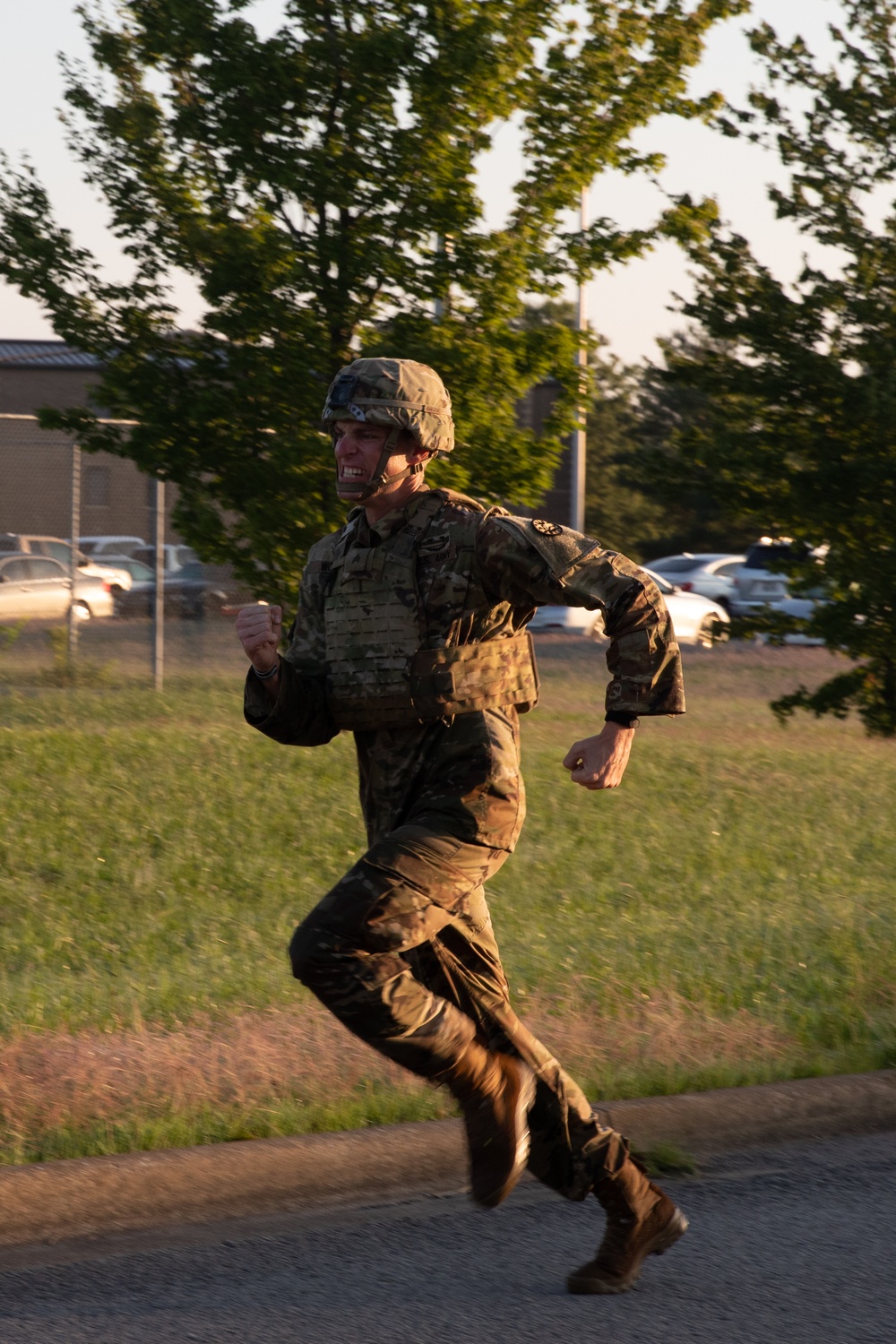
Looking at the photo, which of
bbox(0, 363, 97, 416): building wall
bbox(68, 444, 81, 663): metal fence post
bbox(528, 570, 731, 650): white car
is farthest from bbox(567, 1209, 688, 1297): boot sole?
bbox(0, 363, 97, 416): building wall

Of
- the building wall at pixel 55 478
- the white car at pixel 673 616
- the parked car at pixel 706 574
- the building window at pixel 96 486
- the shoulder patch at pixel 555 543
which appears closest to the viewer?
the shoulder patch at pixel 555 543

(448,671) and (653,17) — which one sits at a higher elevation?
(653,17)

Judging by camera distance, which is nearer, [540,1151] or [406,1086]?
[540,1151]

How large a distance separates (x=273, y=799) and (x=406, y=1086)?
5.25m

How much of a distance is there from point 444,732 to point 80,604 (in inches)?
578

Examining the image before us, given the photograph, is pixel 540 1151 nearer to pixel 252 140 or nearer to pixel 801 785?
pixel 252 140

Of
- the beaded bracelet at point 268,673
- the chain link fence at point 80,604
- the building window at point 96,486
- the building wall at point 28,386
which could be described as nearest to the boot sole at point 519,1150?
the beaded bracelet at point 268,673

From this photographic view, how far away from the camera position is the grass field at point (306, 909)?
5.20 meters

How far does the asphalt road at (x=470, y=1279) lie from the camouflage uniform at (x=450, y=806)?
35cm

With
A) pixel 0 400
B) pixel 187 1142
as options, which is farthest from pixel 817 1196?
pixel 0 400

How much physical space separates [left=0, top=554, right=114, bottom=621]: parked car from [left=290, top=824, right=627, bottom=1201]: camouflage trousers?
12519mm

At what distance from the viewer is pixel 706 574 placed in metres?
35.1

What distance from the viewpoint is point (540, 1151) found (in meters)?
3.79

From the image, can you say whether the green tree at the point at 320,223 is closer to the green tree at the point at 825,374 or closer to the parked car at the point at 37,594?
the green tree at the point at 825,374
